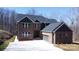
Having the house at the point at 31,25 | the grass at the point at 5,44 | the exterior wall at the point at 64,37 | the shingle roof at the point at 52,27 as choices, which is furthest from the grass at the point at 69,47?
the grass at the point at 5,44

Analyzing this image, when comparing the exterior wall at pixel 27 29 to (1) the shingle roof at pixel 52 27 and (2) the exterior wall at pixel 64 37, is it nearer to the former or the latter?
(1) the shingle roof at pixel 52 27

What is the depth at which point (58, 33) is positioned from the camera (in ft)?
13.6

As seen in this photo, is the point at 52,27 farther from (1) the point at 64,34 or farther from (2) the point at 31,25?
(2) the point at 31,25

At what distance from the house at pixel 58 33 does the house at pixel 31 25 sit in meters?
0.09

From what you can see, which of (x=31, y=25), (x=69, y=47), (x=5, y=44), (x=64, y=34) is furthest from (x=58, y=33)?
(x=5, y=44)

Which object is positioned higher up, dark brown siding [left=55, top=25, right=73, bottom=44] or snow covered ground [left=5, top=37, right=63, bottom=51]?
dark brown siding [left=55, top=25, right=73, bottom=44]

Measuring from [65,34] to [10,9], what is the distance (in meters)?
1.24

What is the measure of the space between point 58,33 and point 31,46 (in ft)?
2.03

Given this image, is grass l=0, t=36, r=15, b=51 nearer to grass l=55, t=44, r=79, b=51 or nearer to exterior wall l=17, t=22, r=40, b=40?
exterior wall l=17, t=22, r=40, b=40

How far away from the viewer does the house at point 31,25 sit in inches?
163

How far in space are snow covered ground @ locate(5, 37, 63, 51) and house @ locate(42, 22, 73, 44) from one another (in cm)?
13

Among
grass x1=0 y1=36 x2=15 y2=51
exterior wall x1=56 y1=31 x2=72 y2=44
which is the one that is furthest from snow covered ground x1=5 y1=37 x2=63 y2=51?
exterior wall x1=56 y1=31 x2=72 y2=44

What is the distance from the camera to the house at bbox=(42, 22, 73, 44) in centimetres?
413
